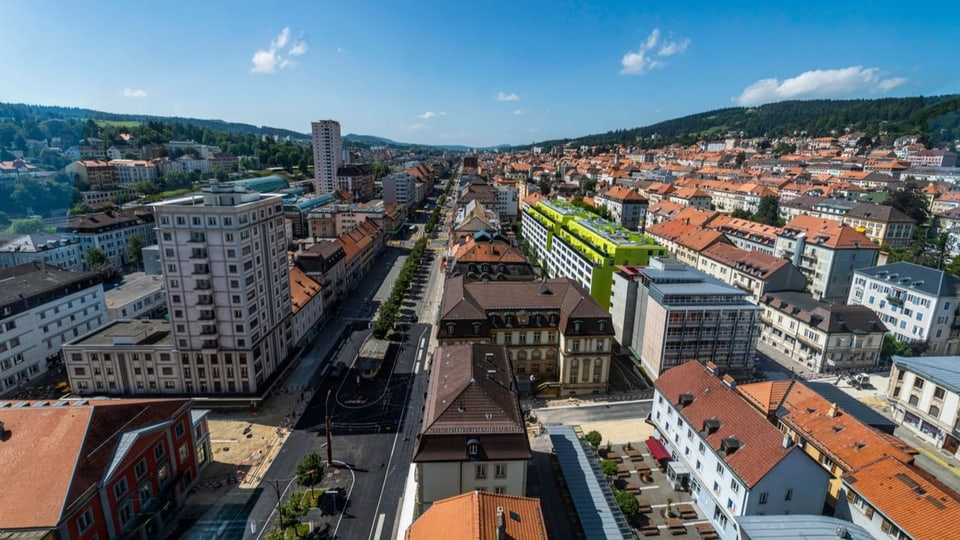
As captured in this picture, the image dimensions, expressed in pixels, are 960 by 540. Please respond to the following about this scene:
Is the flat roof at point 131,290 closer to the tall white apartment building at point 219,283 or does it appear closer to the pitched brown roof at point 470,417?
the tall white apartment building at point 219,283

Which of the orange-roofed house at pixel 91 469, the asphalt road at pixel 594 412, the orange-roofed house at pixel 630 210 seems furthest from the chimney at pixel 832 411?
the orange-roofed house at pixel 630 210

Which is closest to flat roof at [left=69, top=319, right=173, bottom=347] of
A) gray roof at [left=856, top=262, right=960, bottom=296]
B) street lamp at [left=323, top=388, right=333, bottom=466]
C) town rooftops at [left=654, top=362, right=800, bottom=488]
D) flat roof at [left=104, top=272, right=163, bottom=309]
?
flat roof at [left=104, top=272, right=163, bottom=309]

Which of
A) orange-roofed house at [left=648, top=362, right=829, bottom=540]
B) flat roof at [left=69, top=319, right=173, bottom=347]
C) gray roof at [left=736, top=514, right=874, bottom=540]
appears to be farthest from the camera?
flat roof at [left=69, top=319, right=173, bottom=347]

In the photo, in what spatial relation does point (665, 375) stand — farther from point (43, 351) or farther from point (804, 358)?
point (43, 351)

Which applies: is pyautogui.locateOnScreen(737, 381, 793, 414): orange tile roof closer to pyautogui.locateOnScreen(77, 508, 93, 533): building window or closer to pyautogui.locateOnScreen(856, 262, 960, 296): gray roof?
pyautogui.locateOnScreen(856, 262, 960, 296): gray roof

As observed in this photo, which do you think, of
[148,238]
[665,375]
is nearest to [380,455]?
[665,375]

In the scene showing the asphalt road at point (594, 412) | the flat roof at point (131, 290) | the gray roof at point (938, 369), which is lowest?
the asphalt road at point (594, 412)
